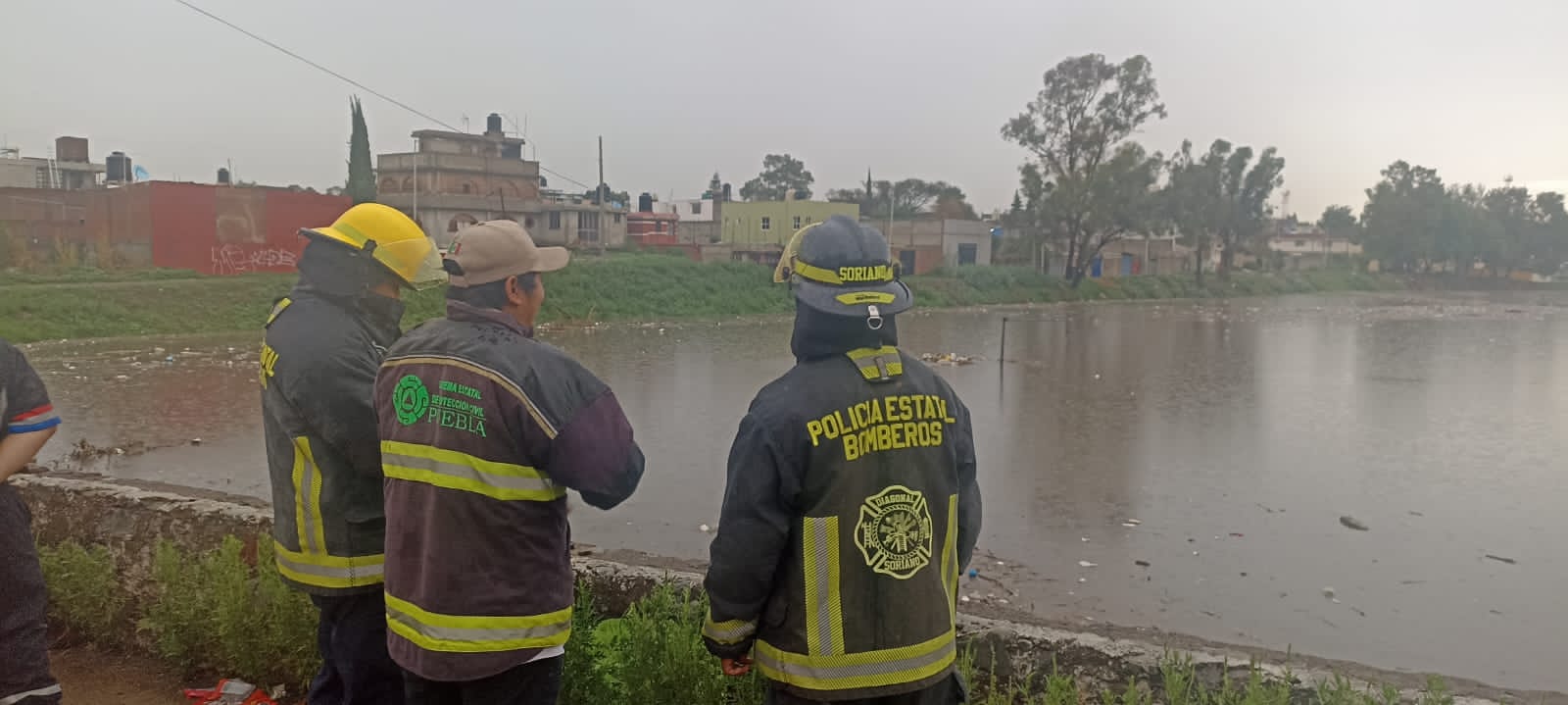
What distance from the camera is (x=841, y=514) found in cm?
213

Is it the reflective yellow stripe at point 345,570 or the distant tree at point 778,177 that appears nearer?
the reflective yellow stripe at point 345,570

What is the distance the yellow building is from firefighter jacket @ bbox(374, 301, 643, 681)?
51938 millimetres

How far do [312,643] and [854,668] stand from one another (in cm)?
229

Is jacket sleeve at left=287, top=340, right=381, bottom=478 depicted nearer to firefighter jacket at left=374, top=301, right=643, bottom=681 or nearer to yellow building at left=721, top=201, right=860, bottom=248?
firefighter jacket at left=374, top=301, right=643, bottom=681

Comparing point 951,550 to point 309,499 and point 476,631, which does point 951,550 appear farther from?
point 309,499

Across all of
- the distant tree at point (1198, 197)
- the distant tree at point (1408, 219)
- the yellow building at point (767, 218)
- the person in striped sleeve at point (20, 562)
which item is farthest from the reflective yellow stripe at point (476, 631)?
the distant tree at point (1408, 219)

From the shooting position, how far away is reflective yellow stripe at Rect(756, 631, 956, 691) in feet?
7.03

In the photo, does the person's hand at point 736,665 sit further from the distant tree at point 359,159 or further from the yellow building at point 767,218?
the yellow building at point 767,218

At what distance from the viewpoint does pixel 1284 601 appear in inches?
227

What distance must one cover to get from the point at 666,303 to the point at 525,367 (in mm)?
31104

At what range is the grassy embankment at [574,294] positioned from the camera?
68.2 feet

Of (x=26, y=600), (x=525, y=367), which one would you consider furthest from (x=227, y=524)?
(x=525, y=367)

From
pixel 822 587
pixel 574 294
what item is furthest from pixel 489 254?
pixel 574 294

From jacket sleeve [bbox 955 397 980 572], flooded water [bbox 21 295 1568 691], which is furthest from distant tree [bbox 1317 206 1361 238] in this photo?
jacket sleeve [bbox 955 397 980 572]
